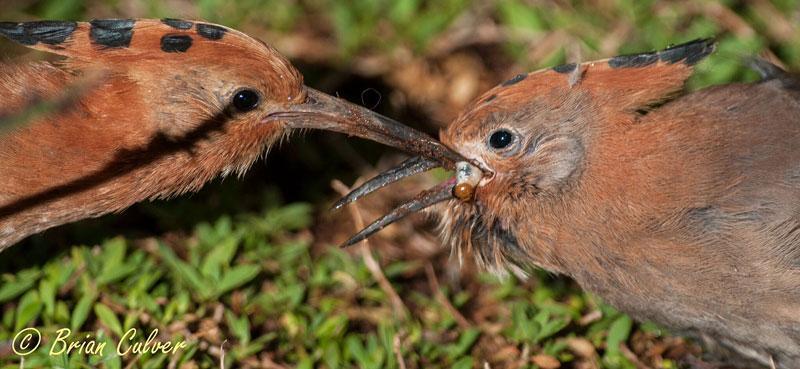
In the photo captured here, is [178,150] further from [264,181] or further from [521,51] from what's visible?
[521,51]

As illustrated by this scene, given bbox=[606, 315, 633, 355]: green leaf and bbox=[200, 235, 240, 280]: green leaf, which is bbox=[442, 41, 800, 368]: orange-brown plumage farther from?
bbox=[200, 235, 240, 280]: green leaf

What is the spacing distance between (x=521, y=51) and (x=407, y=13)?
27.7 inches

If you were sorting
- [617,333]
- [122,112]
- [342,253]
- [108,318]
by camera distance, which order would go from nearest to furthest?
[122,112]
[108,318]
[617,333]
[342,253]

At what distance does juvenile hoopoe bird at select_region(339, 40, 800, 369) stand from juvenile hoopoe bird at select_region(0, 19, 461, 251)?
0.85 metres

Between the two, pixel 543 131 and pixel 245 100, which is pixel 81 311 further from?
pixel 543 131

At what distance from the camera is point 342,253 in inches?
225

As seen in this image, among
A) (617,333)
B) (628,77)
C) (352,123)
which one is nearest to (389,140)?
(352,123)

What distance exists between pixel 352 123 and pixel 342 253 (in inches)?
36.7

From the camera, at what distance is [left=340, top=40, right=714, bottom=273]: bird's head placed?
15.3ft

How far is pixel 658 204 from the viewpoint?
14.7ft

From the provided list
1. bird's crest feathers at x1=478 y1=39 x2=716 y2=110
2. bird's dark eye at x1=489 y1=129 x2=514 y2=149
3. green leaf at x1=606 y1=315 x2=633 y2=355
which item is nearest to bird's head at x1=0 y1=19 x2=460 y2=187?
bird's dark eye at x1=489 y1=129 x2=514 y2=149

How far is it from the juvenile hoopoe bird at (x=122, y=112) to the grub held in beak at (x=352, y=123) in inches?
6.6

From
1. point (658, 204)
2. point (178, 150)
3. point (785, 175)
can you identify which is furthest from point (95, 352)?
point (785, 175)

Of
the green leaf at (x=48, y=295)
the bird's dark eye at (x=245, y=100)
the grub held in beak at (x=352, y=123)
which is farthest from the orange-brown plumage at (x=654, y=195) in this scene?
the green leaf at (x=48, y=295)
